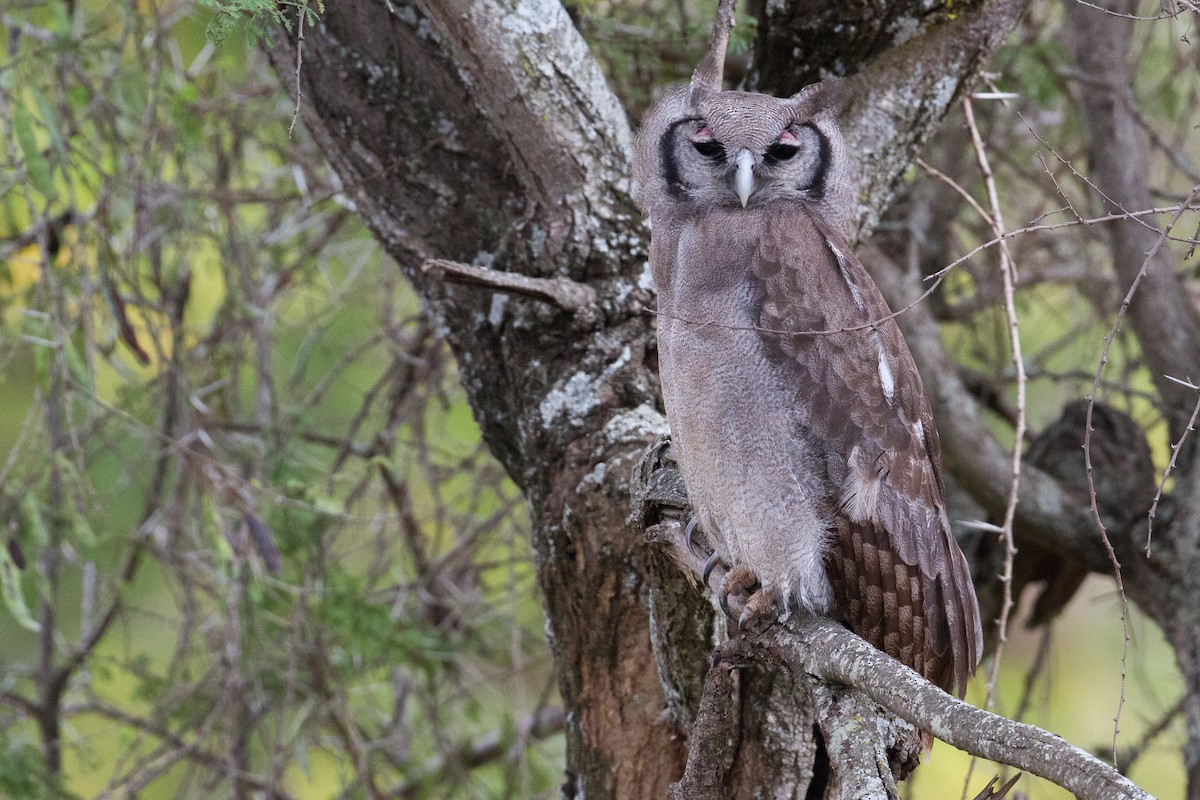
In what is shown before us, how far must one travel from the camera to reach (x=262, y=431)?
383 cm

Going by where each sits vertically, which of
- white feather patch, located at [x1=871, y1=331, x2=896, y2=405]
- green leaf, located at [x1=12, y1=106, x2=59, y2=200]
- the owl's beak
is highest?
green leaf, located at [x1=12, y1=106, x2=59, y2=200]

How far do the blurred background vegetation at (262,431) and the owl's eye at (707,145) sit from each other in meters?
0.58

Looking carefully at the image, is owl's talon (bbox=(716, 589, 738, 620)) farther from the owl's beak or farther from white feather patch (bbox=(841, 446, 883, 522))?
the owl's beak

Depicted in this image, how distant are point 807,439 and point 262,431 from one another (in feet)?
7.06

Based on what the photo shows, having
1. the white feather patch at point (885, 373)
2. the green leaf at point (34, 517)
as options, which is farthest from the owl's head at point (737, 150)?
the green leaf at point (34, 517)

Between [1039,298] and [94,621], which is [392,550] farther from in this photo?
[1039,298]

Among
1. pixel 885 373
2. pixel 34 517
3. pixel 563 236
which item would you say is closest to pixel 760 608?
pixel 885 373

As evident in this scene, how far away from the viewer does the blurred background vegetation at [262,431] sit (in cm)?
336

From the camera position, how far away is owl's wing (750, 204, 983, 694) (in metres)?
2.26

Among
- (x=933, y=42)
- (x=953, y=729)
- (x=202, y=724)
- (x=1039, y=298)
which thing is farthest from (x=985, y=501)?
(x=202, y=724)

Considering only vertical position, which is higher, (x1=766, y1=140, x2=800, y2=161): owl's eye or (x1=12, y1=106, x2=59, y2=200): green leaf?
(x1=12, y1=106, x2=59, y2=200): green leaf

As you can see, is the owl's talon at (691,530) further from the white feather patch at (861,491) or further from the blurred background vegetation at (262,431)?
the blurred background vegetation at (262,431)

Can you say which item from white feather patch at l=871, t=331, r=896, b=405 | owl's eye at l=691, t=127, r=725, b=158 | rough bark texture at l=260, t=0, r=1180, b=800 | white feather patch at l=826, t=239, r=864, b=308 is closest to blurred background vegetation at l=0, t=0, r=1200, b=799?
rough bark texture at l=260, t=0, r=1180, b=800

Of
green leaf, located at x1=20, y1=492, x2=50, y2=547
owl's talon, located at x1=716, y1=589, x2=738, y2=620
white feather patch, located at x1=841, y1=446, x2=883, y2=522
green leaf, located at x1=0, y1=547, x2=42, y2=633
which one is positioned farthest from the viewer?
green leaf, located at x1=20, y1=492, x2=50, y2=547
